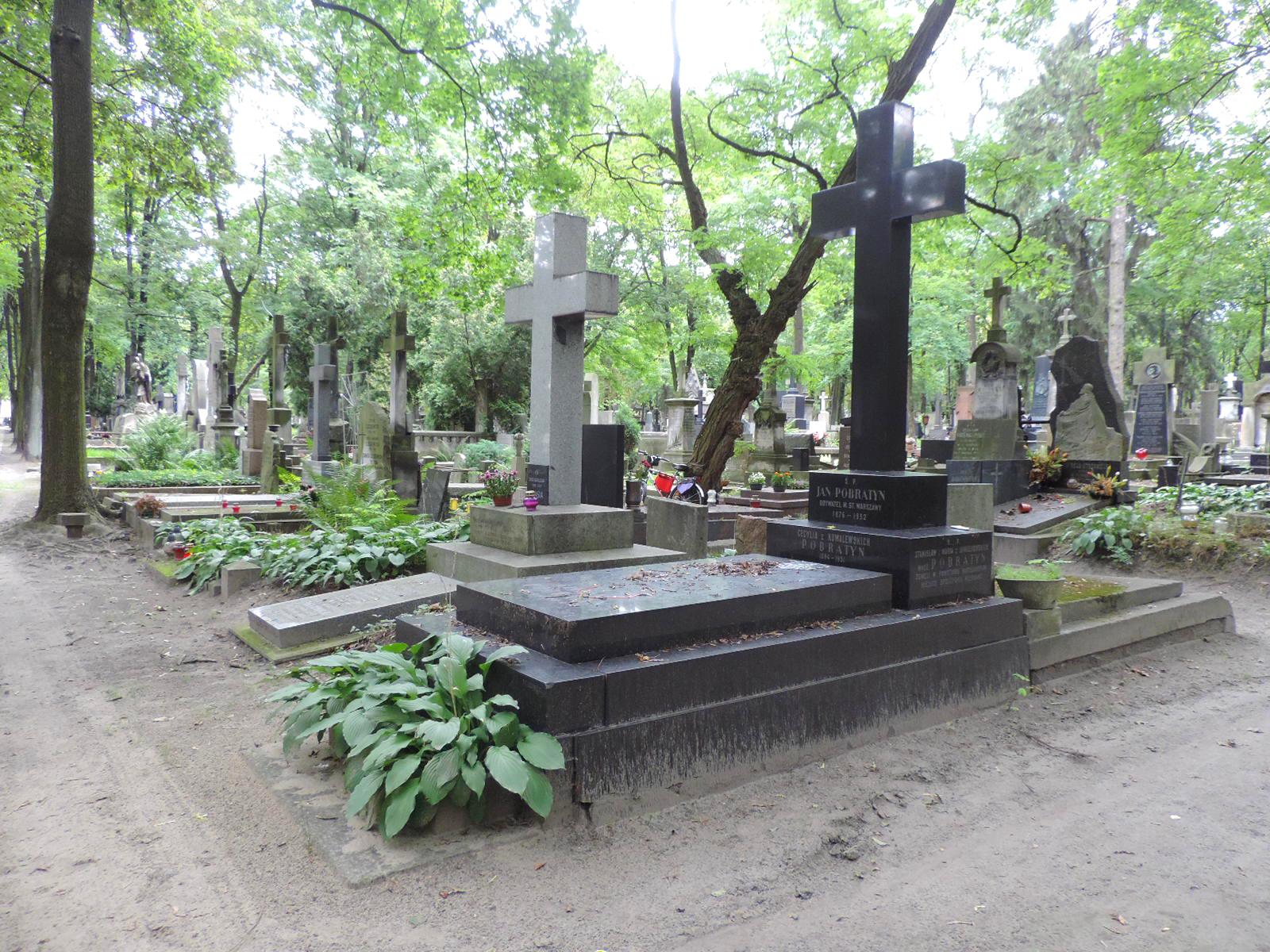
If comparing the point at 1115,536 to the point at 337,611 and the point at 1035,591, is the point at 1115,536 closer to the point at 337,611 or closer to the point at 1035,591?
the point at 1035,591

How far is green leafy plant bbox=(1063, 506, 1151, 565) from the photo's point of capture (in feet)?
30.2

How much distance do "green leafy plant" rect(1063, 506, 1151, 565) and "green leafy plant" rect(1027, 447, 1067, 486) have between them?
2.62 m

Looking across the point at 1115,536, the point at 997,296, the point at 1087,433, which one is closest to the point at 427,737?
the point at 1115,536

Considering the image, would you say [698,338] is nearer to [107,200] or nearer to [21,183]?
[21,183]

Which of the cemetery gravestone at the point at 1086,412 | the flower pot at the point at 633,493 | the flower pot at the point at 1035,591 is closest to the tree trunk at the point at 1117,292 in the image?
the cemetery gravestone at the point at 1086,412

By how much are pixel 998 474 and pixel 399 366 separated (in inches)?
400

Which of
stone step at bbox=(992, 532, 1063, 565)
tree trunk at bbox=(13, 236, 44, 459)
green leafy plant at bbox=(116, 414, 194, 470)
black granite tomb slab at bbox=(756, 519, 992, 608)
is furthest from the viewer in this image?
tree trunk at bbox=(13, 236, 44, 459)

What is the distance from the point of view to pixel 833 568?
4.94 m

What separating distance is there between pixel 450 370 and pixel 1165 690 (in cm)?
2365

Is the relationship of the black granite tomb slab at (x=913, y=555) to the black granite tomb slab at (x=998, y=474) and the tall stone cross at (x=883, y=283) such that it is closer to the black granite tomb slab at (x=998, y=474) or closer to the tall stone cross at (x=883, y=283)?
the tall stone cross at (x=883, y=283)

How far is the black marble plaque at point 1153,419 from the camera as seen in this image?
724 inches

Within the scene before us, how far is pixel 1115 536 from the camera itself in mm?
9289

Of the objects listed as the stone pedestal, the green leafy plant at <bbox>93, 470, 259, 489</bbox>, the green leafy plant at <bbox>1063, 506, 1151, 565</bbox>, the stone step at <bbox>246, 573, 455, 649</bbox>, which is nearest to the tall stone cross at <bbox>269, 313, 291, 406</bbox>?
the green leafy plant at <bbox>93, 470, 259, 489</bbox>

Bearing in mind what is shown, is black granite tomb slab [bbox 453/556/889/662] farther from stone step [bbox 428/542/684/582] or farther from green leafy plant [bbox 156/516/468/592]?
green leafy plant [bbox 156/516/468/592]
